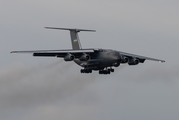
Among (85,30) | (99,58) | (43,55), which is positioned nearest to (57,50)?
(43,55)

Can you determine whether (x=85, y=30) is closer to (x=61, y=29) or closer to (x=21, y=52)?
(x=61, y=29)

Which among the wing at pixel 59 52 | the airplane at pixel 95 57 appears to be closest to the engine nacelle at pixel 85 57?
the airplane at pixel 95 57

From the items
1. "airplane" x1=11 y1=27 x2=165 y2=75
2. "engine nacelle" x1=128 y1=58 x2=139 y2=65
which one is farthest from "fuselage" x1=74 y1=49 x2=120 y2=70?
"engine nacelle" x1=128 y1=58 x2=139 y2=65

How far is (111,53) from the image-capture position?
4372 centimetres

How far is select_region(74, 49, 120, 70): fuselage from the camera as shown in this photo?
43622mm

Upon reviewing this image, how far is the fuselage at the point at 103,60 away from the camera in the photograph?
43622 millimetres

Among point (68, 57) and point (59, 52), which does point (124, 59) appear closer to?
point (68, 57)

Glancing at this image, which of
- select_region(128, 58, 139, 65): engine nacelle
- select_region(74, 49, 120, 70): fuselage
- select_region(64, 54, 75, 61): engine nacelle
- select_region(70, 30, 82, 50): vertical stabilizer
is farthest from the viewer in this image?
select_region(70, 30, 82, 50): vertical stabilizer

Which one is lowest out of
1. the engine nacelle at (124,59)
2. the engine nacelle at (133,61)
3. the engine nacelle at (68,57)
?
the engine nacelle at (133,61)

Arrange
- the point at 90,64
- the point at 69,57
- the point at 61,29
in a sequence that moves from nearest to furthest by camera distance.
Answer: the point at 69,57, the point at 90,64, the point at 61,29

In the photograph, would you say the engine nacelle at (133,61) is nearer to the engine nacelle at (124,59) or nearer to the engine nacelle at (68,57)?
the engine nacelle at (124,59)

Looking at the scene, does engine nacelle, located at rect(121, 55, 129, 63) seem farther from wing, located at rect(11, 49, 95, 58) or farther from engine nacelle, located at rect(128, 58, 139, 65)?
wing, located at rect(11, 49, 95, 58)

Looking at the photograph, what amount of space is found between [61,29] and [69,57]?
841cm

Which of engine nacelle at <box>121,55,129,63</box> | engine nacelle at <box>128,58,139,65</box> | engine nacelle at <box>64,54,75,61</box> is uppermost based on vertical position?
engine nacelle at <box>64,54,75,61</box>
